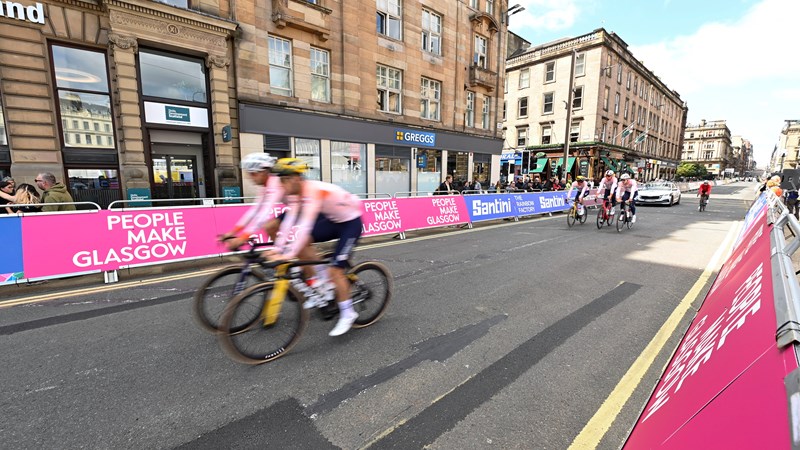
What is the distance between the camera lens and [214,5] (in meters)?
12.2

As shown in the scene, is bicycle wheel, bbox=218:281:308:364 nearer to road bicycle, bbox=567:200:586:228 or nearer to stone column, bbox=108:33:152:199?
stone column, bbox=108:33:152:199

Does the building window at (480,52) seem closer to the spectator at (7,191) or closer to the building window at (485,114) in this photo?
the building window at (485,114)

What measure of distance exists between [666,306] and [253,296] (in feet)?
17.3

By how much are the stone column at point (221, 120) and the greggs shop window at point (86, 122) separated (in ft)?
9.53

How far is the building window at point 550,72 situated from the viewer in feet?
122

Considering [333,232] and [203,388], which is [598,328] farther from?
[203,388]

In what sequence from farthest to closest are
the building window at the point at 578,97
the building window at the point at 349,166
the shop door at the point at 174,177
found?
the building window at the point at 578,97 < the building window at the point at 349,166 < the shop door at the point at 174,177

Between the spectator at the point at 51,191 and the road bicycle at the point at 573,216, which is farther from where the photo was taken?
the road bicycle at the point at 573,216

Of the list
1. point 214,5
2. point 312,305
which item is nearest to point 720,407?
point 312,305

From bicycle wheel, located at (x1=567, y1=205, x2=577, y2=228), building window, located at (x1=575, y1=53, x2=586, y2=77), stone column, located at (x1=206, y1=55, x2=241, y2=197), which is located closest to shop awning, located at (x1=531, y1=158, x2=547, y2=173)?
building window, located at (x1=575, y1=53, x2=586, y2=77)

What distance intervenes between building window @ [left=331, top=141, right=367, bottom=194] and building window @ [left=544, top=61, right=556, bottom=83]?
97.3ft

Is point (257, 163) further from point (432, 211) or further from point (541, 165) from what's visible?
point (541, 165)

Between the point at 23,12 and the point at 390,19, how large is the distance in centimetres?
1359

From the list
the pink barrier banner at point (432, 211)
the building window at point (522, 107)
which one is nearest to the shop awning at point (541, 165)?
the building window at point (522, 107)
